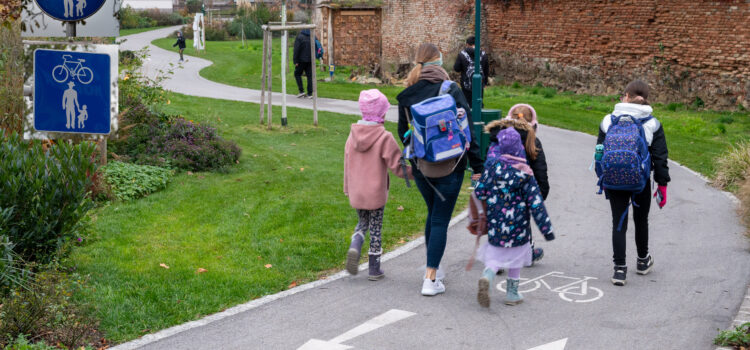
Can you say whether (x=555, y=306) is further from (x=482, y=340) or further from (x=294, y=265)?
(x=294, y=265)

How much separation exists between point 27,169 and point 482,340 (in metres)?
3.87

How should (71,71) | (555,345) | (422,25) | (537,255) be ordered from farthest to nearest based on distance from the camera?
(422,25) → (537,255) → (71,71) → (555,345)

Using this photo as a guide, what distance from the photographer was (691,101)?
2067 cm

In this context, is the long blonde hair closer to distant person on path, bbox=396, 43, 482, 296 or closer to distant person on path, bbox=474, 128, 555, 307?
distant person on path, bbox=396, 43, 482, 296

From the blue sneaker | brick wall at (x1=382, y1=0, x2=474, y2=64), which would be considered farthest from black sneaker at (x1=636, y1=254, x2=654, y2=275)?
brick wall at (x1=382, y1=0, x2=474, y2=64)

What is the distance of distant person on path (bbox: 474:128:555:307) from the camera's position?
6.46 meters

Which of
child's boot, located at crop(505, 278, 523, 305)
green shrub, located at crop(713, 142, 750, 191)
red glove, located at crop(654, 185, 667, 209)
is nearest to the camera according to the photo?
child's boot, located at crop(505, 278, 523, 305)

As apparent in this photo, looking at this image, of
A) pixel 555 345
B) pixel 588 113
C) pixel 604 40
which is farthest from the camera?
pixel 604 40

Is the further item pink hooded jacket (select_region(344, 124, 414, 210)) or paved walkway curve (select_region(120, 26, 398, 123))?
paved walkway curve (select_region(120, 26, 398, 123))

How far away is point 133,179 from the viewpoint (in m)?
10.7

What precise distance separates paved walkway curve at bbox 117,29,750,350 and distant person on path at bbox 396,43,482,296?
0.33 meters

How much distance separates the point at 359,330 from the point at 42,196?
2772mm

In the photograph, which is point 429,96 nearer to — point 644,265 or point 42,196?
point 644,265

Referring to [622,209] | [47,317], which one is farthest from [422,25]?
[47,317]
